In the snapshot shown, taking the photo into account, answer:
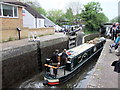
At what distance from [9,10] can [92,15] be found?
23.1 metres

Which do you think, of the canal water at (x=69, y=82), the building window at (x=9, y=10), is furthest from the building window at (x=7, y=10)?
the canal water at (x=69, y=82)

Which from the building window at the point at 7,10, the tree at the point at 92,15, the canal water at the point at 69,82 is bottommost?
the canal water at the point at 69,82

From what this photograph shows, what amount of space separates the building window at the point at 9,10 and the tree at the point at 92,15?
21857mm

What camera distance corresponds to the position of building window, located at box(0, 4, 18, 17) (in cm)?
949

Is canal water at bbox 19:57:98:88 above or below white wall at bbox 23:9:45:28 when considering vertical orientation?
below

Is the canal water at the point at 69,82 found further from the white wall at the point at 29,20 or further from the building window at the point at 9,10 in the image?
the white wall at the point at 29,20

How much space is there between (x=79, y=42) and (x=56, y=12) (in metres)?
36.7

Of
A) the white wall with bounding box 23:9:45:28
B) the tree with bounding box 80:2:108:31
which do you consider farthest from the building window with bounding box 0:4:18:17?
the tree with bounding box 80:2:108:31

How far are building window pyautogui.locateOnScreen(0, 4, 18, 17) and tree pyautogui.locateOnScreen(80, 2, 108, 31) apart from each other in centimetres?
2186

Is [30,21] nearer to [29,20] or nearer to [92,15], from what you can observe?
[29,20]

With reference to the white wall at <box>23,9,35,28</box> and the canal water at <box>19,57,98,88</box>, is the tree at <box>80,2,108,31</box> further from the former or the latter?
the canal water at <box>19,57,98,88</box>

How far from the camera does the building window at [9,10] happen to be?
949cm

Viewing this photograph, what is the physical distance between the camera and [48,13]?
53.8 m

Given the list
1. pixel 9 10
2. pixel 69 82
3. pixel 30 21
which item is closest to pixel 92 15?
pixel 30 21
